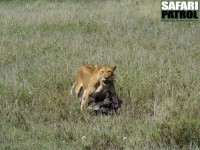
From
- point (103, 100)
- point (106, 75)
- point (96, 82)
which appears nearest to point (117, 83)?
point (103, 100)

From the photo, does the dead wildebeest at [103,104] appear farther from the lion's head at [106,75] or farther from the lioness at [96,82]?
the lion's head at [106,75]

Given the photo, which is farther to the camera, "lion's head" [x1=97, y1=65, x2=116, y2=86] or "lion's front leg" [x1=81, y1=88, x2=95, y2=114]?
"lion's front leg" [x1=81, y1=88, x2=95, y2=114]

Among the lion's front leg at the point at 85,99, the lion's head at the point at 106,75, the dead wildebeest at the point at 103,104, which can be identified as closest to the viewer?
the lion's head at the point at 106,75

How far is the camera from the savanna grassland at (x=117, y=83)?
504 cm

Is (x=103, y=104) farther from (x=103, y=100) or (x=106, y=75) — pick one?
(x=106, y=75)

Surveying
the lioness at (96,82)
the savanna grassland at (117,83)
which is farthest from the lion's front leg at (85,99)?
the savanna grassland at (117,83)

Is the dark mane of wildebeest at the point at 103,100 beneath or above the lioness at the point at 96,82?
beneath

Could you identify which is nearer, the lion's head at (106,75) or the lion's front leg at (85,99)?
the lion's head at (106,75)

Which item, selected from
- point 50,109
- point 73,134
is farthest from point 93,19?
point 73,134

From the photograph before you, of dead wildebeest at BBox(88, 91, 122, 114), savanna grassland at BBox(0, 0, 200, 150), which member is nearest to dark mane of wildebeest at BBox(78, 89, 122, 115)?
dead wildebeest at BBox(88, 91, 122, 114)

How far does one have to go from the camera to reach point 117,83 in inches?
269

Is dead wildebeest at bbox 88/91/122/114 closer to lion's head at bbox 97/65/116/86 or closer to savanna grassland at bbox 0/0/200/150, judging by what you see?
savanna grassland at bbox 0/0/200/150

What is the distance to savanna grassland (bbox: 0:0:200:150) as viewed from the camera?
504 centimetres

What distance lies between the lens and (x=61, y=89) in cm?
685
